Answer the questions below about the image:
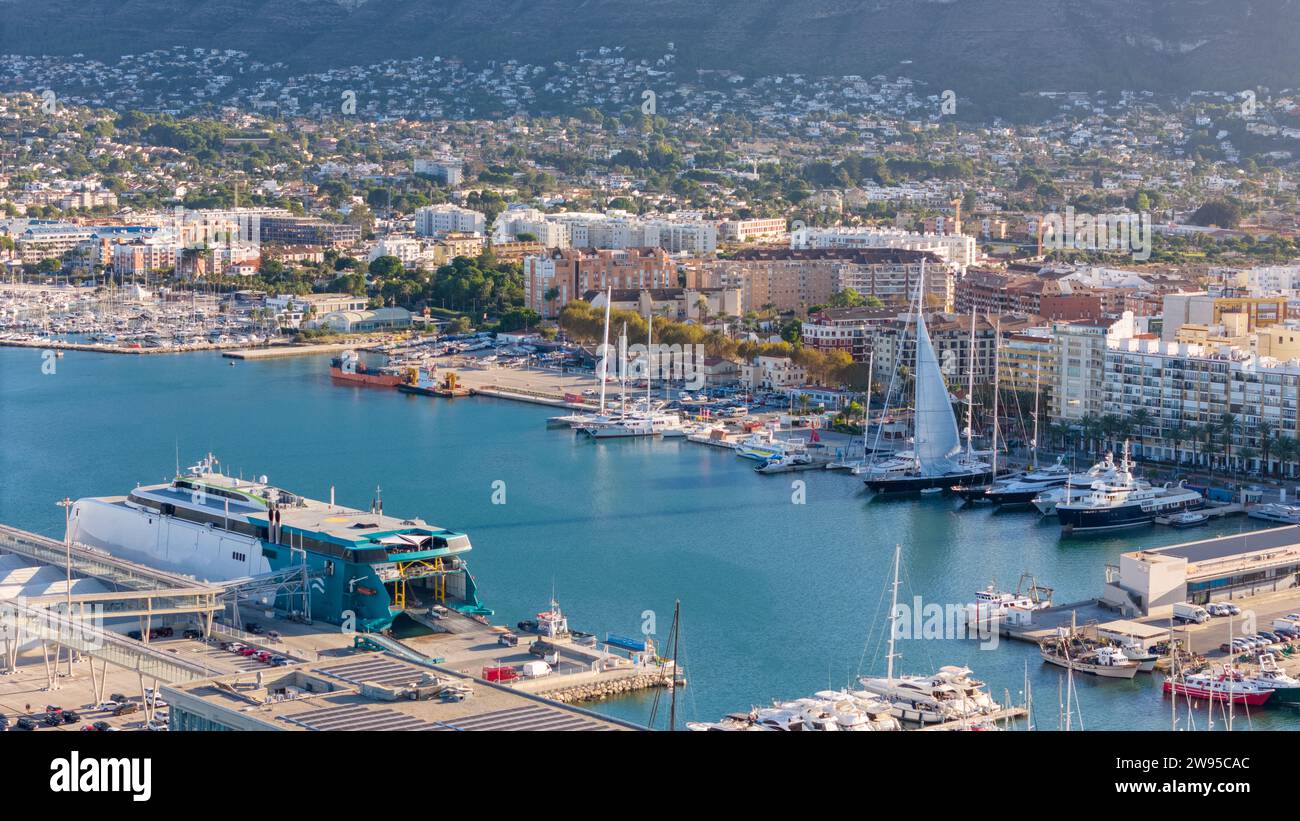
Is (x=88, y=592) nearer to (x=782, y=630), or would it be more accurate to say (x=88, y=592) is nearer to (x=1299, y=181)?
(x=782, y=630)

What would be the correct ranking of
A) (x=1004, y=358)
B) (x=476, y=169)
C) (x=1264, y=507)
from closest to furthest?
(x=1264, y=507), (x=1004, y=358), (x=476, y=169)

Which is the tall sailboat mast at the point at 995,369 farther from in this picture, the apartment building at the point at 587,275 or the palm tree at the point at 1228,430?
the apartment building at the point at 587,275

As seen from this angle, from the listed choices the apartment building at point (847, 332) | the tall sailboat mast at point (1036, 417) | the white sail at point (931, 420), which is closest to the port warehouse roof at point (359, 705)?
the white sail at point (931, 420)

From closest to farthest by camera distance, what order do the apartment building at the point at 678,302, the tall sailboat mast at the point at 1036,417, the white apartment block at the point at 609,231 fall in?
the tall sailboat mast at the point at 1036,417 < the apartment building at the point at 678,302 < the white apartment block at the point at 609,231

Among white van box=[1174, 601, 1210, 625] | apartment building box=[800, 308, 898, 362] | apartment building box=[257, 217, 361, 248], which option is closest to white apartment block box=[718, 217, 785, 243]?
apartment building box=[257, 217, 361, 248]
